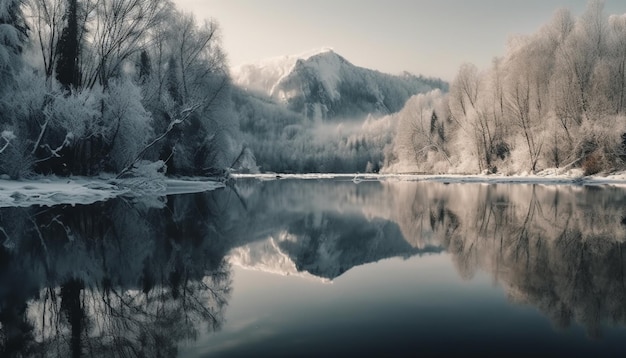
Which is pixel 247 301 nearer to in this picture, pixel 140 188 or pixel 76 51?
pixel 140 188

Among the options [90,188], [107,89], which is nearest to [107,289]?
[90,188]

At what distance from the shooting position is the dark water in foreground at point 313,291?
200 inches

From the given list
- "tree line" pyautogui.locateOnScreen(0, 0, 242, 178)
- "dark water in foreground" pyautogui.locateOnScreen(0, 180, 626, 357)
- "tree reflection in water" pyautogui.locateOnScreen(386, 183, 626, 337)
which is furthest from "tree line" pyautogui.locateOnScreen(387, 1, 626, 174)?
"dark water in foreground" pyautogui.locateOnScreen(0, 180, 626, 357)

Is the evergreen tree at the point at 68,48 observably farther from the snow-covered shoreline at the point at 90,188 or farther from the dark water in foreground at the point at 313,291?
the dark water in foreground at the point at 313,291

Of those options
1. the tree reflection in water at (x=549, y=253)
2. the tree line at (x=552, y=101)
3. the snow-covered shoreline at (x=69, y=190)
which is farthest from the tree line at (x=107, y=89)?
the tree line at (x=552, y=101)

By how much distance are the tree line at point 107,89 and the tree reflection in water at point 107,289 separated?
44.2ft

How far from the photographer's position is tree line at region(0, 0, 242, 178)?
87.7ft

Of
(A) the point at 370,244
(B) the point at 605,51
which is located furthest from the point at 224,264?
(B) the point at 605,51

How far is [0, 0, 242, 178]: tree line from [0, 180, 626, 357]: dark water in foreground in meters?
14.9

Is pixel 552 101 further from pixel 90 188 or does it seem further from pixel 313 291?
pixel 313 291

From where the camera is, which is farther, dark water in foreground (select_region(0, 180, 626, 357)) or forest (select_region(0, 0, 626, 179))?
forest (select_region(0, 0, 626, 179))

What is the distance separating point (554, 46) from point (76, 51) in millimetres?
53126

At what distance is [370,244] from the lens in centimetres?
1241

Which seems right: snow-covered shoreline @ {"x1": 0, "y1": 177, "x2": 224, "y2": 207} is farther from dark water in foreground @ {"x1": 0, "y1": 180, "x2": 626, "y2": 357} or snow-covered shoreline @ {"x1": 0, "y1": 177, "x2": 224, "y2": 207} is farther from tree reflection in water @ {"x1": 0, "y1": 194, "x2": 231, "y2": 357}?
tree reflection in water @ {"x1": 0, "y1": 194, "x2": 231, "y2": 357}
